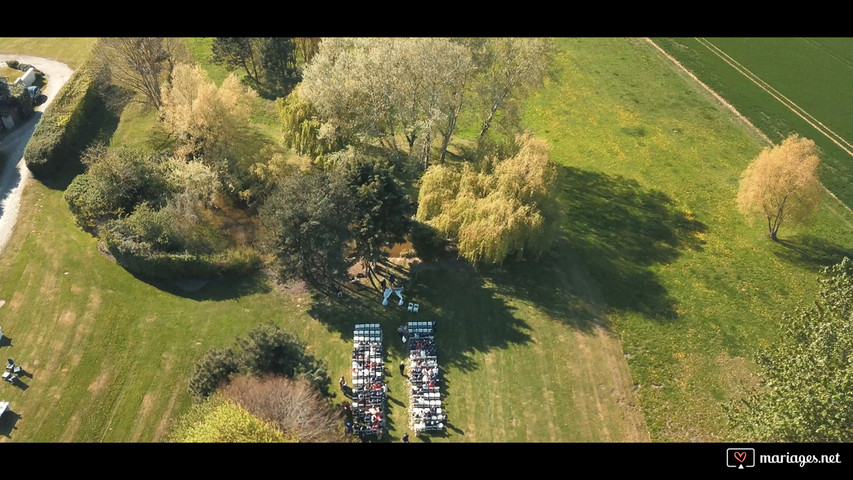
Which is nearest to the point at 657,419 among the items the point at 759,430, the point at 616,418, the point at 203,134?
the point at 616,418

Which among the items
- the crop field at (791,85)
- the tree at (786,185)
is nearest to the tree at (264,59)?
the tree at (786,185)

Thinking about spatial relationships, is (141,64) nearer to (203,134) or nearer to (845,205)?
(203,134)

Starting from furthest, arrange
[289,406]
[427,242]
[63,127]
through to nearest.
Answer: [63,127], [427,242], [289,406]

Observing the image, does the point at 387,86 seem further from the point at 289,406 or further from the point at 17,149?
the point at 17,149

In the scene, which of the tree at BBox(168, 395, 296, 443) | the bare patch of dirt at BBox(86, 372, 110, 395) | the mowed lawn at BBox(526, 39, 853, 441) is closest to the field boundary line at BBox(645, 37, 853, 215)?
the mowed lawn at BBox(526, 39, 853, 441)

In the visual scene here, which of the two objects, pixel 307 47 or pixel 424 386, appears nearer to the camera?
pixel 424 386

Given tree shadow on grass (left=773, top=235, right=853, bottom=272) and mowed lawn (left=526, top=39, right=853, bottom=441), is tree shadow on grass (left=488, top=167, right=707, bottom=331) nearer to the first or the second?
mowed lawn (left=526, top=39, right=853, bottom=441)

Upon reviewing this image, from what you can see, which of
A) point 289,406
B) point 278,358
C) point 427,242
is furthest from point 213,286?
point 427,242
